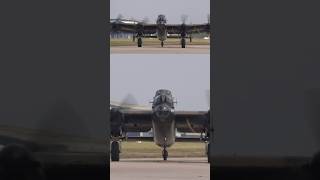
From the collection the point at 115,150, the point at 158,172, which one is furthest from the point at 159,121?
the point at 158,172

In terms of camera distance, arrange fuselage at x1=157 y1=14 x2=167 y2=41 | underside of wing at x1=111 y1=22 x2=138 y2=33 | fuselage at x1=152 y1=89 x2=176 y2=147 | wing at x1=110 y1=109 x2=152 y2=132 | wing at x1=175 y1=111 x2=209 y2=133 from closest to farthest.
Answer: underside of wing at x1=111 y1=22 x2=138 y2=33
fuselage at x1=157 y1=14 x2=167 y2=41
fuselage at x1=152 y1=89 x2=176 y2=147
wing at x1=110 y1=109 x2=152 y2=132
wing at x1=175 y1=111 x2=209 y2=133

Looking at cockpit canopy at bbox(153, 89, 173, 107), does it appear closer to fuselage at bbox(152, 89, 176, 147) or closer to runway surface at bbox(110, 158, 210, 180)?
fuselage at bbox(152, 89, 176, 147)

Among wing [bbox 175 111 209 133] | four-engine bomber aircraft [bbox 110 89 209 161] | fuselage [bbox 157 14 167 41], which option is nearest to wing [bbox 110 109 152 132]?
four-engine bomber aircraft [bbox 110 89 209 161]

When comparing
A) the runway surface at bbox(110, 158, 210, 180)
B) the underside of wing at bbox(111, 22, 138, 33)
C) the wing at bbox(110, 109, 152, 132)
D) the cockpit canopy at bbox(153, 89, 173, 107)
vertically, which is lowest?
the runway surface at bbox(110, 158, 210, 180)

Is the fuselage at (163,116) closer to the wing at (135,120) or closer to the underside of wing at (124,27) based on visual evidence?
the wing at (135,120)

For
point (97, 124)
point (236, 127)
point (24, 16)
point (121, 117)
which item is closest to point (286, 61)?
point (236, 127)

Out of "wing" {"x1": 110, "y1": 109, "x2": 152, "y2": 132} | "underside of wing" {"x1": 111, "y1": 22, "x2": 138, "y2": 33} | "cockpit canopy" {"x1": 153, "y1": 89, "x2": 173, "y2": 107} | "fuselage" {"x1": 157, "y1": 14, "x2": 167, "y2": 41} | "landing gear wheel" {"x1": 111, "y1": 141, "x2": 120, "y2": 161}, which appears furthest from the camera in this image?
"wing" {"x1": 110, "y1": 109, "x2": 152, "y2": 132}

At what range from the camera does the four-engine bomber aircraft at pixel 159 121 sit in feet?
86.2

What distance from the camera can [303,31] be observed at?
37.3 feet

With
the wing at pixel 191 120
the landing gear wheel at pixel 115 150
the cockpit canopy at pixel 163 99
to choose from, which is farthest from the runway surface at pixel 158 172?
the wing at pixel 191 120

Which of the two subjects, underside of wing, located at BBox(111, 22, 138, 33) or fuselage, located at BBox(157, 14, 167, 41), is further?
fuselage, located at BBox(157, 14, 167, 41)

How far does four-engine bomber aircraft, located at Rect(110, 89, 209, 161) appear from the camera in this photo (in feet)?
86.2

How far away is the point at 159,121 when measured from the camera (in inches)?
1046

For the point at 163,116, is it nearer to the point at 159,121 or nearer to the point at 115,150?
the point at 159,121
